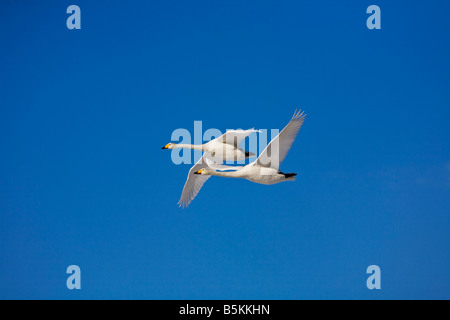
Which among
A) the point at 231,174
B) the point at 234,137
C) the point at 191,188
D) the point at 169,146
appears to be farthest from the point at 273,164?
the point at 169,146

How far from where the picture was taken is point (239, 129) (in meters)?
23.5

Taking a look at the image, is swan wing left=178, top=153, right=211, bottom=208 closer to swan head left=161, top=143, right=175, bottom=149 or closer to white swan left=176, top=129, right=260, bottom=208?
white swan left=176, top=129, right=260, bottom=208

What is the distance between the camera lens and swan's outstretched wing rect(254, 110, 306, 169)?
819 inches

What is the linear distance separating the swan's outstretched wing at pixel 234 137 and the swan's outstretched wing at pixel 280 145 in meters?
2.07

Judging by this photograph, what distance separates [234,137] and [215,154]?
1.17 metres

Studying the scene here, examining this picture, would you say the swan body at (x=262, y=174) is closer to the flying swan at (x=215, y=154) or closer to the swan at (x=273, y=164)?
the swan at (x=273, y=164)

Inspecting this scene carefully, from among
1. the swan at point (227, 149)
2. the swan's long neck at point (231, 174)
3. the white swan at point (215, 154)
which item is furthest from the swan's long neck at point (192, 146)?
the swan's long neck at point (231, 174)

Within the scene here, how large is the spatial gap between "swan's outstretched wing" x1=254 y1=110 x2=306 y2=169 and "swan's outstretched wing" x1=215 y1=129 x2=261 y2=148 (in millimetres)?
2070

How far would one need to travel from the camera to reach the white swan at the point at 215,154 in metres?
24.1
